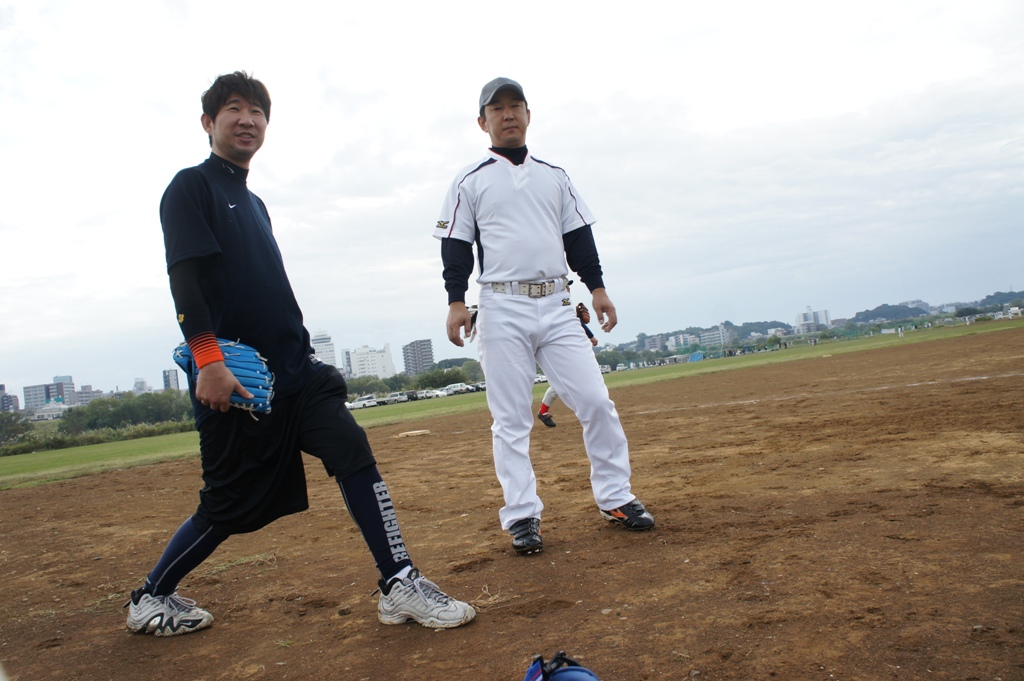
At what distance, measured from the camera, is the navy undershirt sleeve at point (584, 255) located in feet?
12.8

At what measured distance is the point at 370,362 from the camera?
192500 mm

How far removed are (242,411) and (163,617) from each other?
933 millimetres

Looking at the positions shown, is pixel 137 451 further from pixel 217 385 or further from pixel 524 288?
pixel 217 385

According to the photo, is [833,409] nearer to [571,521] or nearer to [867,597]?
[571,521]

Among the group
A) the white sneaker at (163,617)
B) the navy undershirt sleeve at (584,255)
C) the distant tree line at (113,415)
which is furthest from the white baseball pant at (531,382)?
the distant tree line at (113,415)

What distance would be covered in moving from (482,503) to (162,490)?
16.5ft

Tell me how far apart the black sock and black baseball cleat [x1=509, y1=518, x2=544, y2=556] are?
0.79 meters

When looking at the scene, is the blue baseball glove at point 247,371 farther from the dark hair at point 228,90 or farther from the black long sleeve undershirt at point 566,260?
the black long sleeve undershirt at point 566,260

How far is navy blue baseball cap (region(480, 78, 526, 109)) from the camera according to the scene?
3.68 m

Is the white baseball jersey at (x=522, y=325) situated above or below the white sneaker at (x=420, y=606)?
above

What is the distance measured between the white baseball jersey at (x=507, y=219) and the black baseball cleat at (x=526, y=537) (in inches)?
48.5

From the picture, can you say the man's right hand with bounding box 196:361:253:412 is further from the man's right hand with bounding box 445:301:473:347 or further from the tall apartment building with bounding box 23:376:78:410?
the tall apartment building with bounding box 23:376:78:410

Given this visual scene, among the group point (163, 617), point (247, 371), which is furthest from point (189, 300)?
point (163, 617)

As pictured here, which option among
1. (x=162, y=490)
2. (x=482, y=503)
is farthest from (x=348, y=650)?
(x=162, y=490)
